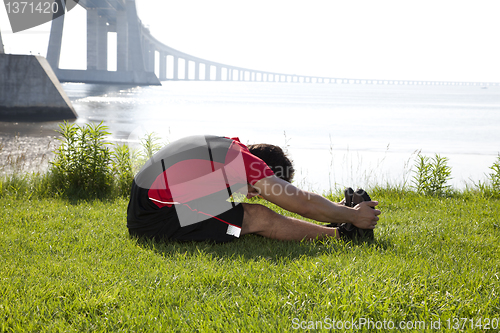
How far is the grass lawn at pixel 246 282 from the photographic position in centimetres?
190

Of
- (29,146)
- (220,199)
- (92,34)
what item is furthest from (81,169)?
(92,34)

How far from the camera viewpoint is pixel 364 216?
9.55 feet

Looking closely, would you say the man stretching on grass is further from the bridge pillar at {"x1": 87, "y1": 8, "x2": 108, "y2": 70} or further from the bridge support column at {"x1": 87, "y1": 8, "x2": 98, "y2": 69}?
the bridge pillar at {"x1": 87, "y1": 8, "x2": 108, "y2": 70}

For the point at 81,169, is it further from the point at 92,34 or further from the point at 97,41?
the point at 97,41

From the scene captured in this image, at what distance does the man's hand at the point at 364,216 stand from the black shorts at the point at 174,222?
0.90 m

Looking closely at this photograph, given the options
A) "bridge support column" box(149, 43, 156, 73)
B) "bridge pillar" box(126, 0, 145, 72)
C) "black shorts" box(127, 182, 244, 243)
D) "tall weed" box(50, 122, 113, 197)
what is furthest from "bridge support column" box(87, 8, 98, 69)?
"black shorts" box(127, 182, 244, 243)

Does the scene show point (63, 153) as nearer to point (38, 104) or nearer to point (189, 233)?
point (189, 233)

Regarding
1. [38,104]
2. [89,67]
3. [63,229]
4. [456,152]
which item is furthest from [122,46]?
[63,229]

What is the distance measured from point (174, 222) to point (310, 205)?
1036 millimetres

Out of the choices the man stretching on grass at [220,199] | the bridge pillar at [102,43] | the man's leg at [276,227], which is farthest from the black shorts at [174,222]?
the bridge pillar at [102,43]

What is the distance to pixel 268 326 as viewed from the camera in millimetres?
1852

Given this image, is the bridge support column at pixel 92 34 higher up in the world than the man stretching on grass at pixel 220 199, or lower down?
higher up

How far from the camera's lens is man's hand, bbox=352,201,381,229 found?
2912mm

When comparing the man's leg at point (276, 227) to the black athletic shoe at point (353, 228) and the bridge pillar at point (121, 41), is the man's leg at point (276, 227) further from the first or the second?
the bridge pillar at point (121, 41)
